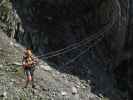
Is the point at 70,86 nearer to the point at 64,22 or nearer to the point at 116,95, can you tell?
the point at 116,95

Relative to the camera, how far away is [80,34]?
24109 millimetres

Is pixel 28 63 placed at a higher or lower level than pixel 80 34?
lower

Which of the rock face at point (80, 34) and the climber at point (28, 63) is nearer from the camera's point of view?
the climber at point (28, 63)

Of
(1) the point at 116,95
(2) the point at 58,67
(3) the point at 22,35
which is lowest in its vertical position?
(1) the point at 116,95

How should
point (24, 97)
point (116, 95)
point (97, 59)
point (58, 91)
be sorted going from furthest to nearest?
point (97, 59), point (116, 95), point (58, 91), point (24, 97)

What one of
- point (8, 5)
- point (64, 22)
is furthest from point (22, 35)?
point (64, 22)

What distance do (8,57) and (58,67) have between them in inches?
110

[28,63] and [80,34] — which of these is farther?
[80,34]

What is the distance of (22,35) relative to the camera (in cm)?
2189

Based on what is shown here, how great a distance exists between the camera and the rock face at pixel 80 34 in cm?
2175

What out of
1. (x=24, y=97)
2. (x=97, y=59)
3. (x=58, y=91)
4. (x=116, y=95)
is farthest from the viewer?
(x=97, y=59)

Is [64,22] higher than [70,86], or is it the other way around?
[64,22]

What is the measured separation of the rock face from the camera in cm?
2175

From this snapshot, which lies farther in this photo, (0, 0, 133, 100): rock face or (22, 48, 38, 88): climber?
(0, 0, 133, 100): rock face
